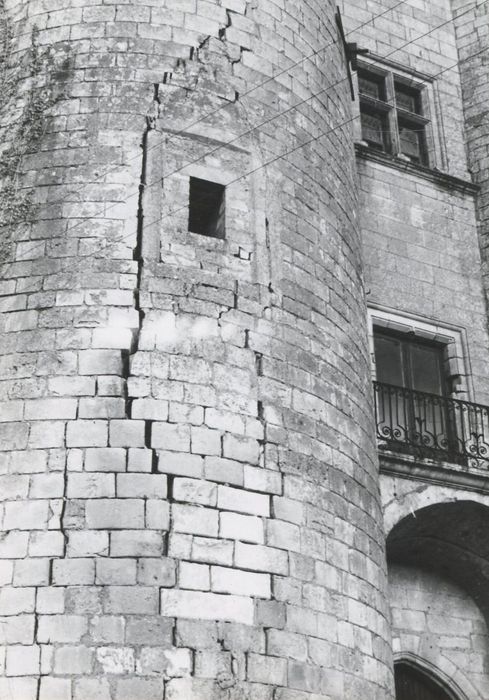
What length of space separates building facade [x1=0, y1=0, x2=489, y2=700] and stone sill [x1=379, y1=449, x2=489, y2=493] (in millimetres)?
23

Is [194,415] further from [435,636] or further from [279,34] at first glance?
[435,636]

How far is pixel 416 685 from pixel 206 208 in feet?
17.7

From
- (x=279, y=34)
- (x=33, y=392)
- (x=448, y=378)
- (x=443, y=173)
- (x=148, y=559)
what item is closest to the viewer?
(x=148, y=559)

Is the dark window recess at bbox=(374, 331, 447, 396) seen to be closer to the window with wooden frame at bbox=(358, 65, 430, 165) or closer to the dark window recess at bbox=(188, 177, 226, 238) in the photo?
the window with wooden frame at bbox=(358, 65, 430, 165)

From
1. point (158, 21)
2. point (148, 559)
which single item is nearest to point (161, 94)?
point (158, 21)

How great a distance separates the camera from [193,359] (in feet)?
23.2

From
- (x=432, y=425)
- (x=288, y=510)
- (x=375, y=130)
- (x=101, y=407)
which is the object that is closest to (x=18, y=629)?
(x=101, y=407)

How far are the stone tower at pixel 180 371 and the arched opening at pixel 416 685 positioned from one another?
257 cm

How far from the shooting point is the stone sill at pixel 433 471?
941 cm

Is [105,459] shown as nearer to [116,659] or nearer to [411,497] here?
[116,659]

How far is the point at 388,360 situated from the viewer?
11047 millimetres

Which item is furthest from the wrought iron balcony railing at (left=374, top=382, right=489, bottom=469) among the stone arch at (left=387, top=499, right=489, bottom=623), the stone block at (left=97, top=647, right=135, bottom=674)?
the stone block at (left=97, top=647, right=135, bottom=674)

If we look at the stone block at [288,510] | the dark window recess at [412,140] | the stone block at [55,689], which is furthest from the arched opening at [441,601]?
the dark window recess at [412,140]

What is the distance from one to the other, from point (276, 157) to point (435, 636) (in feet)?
17.1
